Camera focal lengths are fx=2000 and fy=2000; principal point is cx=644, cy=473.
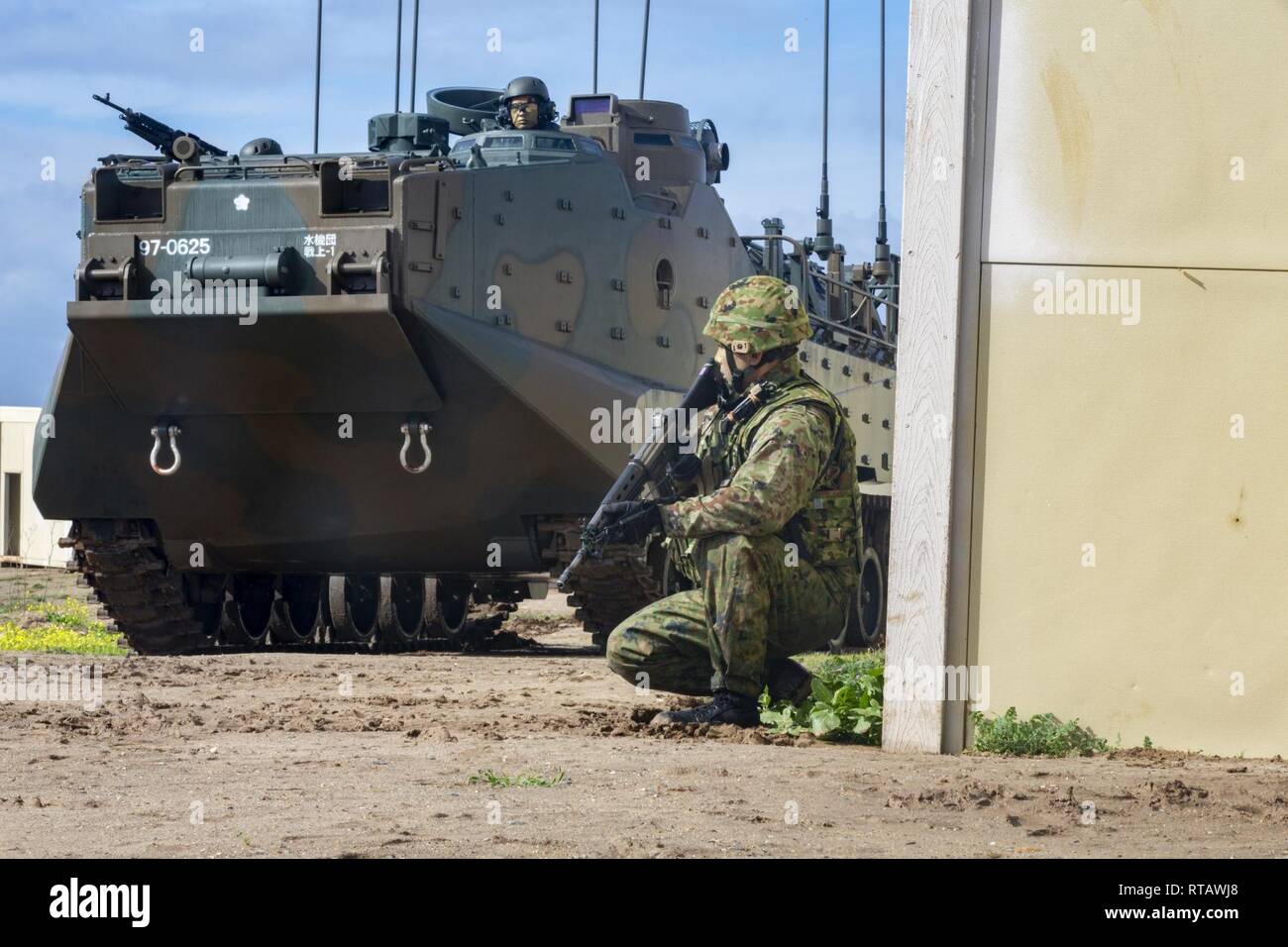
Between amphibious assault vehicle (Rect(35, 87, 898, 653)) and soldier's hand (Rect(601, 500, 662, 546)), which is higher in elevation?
amphibious assault vehicle (Rect(35, 87, 898, 653))

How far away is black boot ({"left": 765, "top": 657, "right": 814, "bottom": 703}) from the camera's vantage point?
291 inches

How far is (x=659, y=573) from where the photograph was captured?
12406mm

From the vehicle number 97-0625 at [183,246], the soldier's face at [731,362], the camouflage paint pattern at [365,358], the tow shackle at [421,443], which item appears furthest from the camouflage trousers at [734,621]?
the vehicle number 97-0625 at [183,246]

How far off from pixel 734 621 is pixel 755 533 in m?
0.32

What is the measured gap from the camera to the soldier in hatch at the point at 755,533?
7027mm

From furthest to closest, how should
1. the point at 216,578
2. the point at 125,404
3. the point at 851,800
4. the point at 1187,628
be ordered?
1. the point at 216,578
2. the point at 125,404
3. the point at 1187,628
4. the point at 851,800

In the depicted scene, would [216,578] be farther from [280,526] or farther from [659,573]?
[659,573]

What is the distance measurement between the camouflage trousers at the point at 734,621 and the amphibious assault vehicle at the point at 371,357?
13.5 feet

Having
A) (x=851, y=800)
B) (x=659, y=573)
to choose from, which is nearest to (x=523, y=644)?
(x=659, y=573)

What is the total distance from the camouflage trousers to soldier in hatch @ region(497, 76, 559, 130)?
5812mm

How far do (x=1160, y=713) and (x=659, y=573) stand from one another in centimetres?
620

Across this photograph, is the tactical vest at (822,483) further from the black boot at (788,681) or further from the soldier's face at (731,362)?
the black boot at (788,681)

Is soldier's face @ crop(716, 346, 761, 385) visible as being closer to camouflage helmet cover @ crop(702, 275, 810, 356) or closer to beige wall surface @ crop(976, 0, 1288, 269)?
camouflage helmet cover @ crop(702, 275, 810, 356)

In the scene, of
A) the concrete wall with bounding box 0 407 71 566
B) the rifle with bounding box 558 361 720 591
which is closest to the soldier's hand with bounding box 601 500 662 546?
the rifle with bounding box 558 361 720 591
